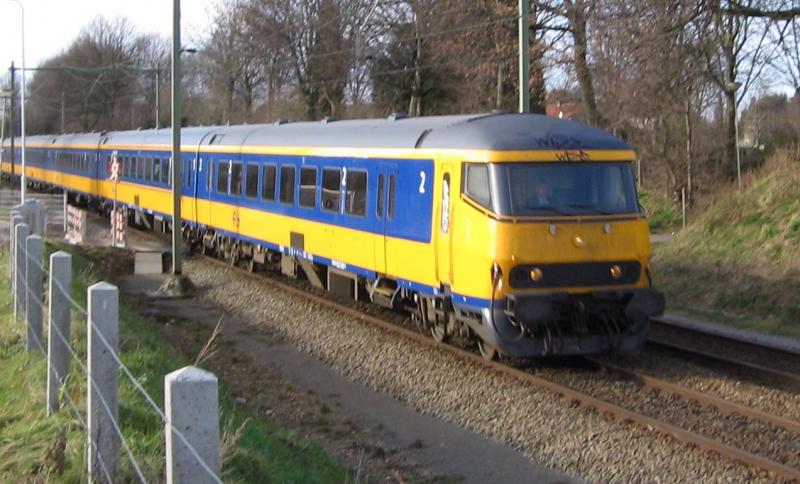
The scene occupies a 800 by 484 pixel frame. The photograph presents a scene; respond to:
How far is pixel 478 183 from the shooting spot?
11.4m

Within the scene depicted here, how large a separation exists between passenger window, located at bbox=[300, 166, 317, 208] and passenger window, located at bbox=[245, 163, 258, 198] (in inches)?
103

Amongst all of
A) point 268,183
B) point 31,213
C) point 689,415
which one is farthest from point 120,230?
point 689,415

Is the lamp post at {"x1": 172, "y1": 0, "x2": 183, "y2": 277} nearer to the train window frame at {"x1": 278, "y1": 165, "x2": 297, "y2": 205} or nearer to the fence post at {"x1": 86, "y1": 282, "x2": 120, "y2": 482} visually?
the train window frame at {"x1": 278, "y1": 165, "x2": 297, "y2": 205}

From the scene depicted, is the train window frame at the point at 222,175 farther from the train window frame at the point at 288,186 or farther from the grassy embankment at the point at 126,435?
the grassy embankment at the point at 126,435

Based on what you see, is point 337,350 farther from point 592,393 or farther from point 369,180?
point 592,393

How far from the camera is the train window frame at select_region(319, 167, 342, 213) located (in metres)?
15.2

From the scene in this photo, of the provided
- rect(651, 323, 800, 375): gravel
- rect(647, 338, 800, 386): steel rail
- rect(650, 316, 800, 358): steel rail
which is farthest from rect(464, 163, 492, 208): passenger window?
rect(650, 316, 800, 358): steel rail

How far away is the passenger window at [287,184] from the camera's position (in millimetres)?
17266

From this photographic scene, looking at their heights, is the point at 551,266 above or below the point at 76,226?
above

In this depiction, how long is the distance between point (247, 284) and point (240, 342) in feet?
17.0

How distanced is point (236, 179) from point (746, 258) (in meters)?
9.58

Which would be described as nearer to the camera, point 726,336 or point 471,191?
point 471,191

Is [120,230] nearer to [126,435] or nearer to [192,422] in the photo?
[126,435]

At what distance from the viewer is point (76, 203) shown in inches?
1705
